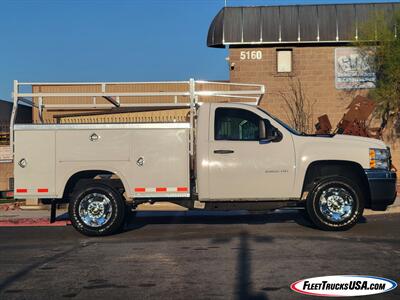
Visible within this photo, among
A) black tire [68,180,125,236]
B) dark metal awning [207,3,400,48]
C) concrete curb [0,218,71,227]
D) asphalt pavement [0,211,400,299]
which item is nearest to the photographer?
asphalt pavement [0,211,400,299]

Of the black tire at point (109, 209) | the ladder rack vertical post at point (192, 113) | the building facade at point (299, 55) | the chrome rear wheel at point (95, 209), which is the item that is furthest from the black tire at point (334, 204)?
the building facade at point (299, 55)

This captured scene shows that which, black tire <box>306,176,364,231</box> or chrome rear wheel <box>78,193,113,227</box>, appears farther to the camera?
chrome rear wheel <box>78,193,113,227</box>

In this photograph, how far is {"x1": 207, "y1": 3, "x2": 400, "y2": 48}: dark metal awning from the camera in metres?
21.5

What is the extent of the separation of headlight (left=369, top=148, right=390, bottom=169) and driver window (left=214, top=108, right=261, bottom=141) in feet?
6.44

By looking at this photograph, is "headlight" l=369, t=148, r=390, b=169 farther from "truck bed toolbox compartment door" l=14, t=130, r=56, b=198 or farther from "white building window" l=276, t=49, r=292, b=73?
"white building window" l=276, t=49, r=292, b=73

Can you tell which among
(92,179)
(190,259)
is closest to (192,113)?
(92,179)

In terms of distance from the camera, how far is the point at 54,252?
8117 mm

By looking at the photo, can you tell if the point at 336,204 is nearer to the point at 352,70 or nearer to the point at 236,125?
the point at 236,125

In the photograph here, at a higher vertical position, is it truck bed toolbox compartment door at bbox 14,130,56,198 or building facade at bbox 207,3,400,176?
building facade at bbox 207,3,400,176

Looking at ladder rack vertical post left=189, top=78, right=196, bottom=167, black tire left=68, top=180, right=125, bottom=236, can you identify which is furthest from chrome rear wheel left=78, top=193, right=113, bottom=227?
ladder rack vertical post left=189, top=78, right=196, bottom=167

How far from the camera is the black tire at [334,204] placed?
9312 mm

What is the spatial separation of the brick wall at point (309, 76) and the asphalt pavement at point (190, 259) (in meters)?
11.9

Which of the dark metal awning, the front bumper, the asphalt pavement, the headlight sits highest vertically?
the dark metal awning

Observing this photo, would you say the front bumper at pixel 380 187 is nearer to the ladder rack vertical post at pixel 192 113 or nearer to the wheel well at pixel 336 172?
the wheel well at pixel 336 172
